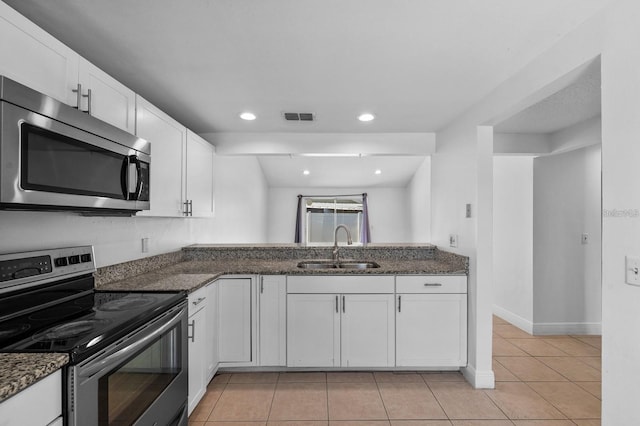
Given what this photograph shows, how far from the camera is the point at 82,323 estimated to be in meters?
1.29

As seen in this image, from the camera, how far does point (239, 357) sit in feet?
8.64

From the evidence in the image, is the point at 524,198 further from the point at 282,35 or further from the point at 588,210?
the point at 282,35

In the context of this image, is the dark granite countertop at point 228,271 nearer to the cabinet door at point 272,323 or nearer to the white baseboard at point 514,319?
the cabinet door at point 272,323

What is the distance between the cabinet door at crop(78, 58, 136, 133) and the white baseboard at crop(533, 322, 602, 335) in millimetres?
4233

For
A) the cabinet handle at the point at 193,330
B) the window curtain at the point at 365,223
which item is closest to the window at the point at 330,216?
the window curtain at the point at 365,223

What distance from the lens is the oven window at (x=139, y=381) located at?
3.86ft

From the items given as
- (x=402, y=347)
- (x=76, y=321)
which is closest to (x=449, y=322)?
(x=402, y=347)

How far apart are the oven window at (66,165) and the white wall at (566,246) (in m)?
3.93

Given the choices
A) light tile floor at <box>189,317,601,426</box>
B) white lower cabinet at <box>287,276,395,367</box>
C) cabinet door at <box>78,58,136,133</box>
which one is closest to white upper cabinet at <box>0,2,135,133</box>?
cabinet door at <box>78,58,136,133</box>

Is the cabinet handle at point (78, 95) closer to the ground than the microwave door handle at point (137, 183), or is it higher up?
higher up

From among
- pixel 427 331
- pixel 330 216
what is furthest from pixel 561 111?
pixel 330 216

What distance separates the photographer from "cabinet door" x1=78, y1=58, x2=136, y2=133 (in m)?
1.52

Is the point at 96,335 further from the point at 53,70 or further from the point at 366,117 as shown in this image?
the point at 366,117

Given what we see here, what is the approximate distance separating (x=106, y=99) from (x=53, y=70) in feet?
1.05
